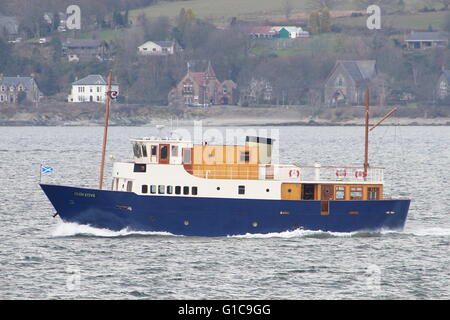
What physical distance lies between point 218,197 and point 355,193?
6682mm

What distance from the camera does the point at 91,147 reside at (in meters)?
133

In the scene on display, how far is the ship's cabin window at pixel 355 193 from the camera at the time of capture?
5134 cm

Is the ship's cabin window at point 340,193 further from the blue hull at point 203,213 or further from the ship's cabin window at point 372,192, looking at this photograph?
the ship's cabin window at point 372,192

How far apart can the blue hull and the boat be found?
0.15 ft

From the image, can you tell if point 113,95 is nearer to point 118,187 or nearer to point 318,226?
point 118,187

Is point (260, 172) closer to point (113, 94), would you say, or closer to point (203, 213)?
point (203, 213)

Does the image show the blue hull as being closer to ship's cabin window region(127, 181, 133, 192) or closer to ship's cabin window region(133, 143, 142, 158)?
ship's cabin window region(127, 181, 133, 192)

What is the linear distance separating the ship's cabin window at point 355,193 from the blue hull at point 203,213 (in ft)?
2.47

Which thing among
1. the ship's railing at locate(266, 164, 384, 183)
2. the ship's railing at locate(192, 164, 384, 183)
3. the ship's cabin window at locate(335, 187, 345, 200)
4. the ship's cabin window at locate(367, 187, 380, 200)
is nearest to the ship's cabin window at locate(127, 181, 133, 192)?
the ship's railing at locate(192, 164, 384, 183)

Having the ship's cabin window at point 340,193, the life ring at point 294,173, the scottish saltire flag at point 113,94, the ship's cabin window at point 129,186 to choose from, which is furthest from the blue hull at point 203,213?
the scottish saltire flag at point 113,94

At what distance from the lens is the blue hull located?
163 ft
